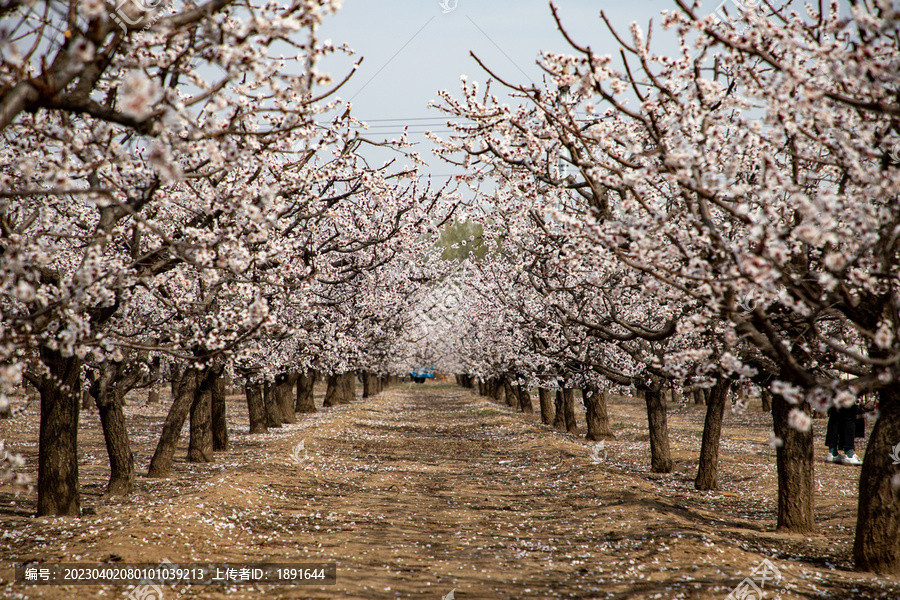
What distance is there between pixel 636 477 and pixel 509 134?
11150 millimetres

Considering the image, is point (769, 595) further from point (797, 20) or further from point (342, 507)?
point (342, 507)

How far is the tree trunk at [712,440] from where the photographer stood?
15.5 metres

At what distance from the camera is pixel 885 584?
8.11 m

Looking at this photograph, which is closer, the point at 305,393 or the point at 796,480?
the point at 796,480

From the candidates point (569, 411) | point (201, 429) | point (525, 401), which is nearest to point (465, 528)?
point (201, 429)

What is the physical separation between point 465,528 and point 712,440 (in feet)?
24.2

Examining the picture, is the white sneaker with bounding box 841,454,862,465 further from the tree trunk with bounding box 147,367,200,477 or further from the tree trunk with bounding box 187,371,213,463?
the tree trunk with bounding box 187,371,213,463

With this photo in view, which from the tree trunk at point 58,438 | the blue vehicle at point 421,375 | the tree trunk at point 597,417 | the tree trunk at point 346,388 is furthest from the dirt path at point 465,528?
the blue vehicle at point 421,375

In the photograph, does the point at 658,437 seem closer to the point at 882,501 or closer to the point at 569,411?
the point at 882,501

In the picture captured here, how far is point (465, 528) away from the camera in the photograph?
1208 cm

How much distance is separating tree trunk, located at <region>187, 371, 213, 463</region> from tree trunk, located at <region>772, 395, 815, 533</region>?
625 inches

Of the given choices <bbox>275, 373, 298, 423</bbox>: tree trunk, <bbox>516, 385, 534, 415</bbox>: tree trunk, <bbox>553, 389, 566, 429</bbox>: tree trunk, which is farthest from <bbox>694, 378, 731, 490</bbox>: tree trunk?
<bbox>516, 385, 534, 415</bbox>: tree trunk

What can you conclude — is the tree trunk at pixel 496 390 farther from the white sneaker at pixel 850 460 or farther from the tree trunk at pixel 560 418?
the white sneaker at pixel 850 460

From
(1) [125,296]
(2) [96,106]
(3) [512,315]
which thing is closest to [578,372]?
(3) [512,315]
